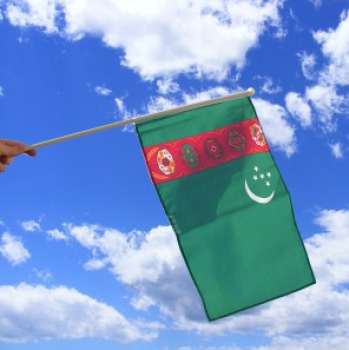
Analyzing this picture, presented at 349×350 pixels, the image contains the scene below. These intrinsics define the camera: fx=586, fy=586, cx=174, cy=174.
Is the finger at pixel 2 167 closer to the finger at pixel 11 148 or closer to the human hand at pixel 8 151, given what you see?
the human hand at pixel 8 151

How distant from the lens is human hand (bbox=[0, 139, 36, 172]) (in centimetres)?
830

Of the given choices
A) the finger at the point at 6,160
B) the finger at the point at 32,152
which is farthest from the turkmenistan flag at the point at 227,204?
the finger at the point at 6,160

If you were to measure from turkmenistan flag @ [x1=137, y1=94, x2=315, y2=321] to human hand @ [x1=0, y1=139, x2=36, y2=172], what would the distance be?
3.90 m

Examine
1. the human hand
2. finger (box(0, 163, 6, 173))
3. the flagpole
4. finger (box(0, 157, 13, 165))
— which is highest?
the flagpole

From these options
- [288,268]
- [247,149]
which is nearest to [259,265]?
[288,268]

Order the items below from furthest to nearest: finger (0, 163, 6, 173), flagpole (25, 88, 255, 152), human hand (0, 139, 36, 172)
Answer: flagpole (25, 88, 255, 152)
human hand (0, 139, 36, 172)
finger (0, 163, 6, 173)

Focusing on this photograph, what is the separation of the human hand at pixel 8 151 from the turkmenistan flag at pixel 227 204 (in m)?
3.90

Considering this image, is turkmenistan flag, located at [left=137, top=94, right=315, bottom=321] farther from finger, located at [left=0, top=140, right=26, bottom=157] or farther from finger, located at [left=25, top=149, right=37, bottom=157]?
finger, located at [left=0, top=140, right=26, bottom=157]

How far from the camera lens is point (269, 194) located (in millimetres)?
12539

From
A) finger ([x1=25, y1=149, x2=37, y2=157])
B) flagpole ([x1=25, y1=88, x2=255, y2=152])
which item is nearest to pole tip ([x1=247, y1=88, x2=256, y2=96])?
flagpole ([x1=25, y1=88, x2=255, y2=152])

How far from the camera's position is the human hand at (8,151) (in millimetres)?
8302

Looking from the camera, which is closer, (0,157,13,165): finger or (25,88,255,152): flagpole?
(0,157,13,165): finger

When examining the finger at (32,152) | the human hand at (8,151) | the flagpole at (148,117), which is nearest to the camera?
the human hand at (8,151)

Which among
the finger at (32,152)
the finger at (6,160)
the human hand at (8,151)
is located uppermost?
the finger at (32,152)
